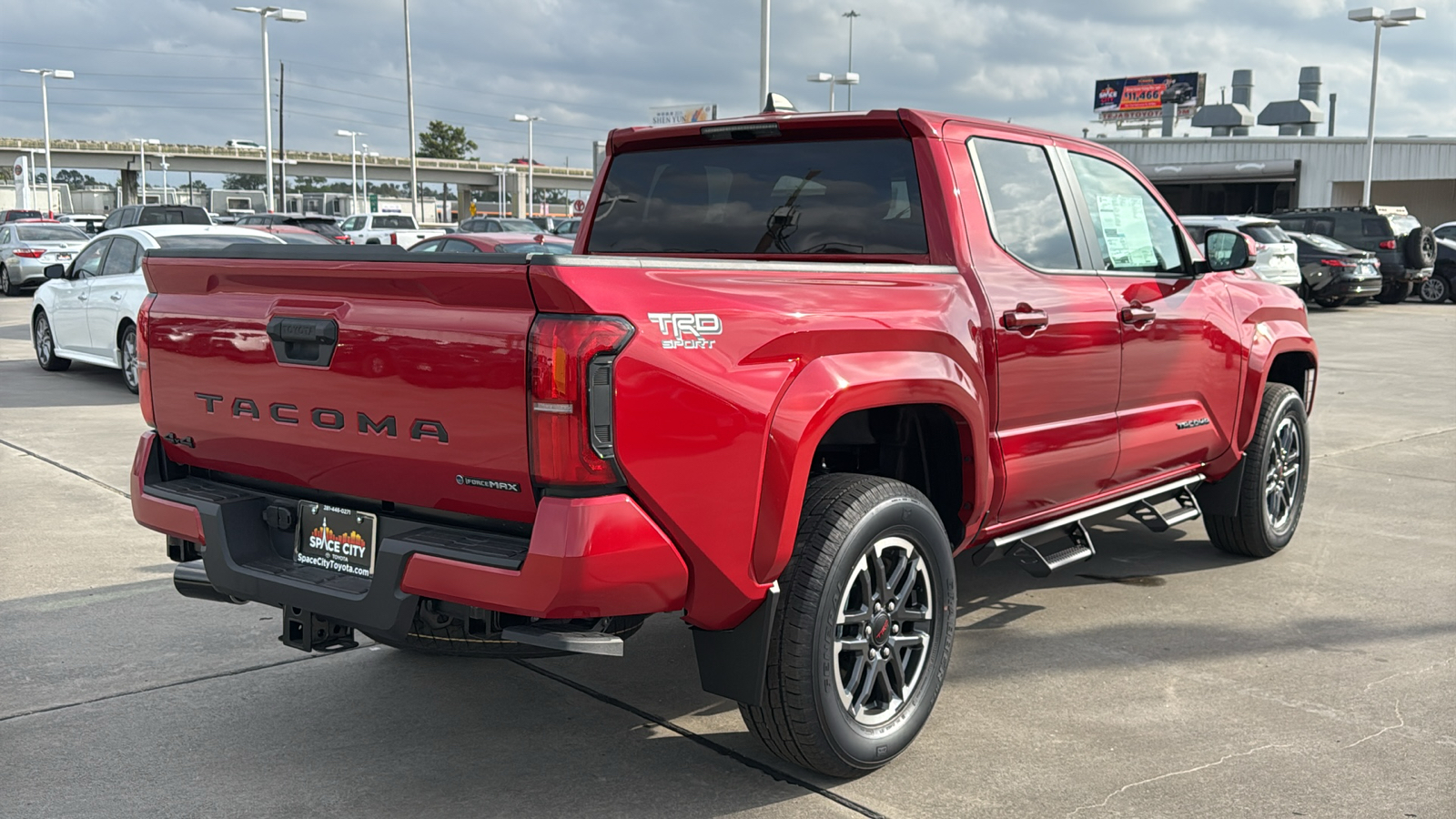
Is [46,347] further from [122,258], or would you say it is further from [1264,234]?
[1264,234]

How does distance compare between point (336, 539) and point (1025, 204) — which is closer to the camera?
point (336, 539)

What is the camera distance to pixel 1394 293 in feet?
90.3

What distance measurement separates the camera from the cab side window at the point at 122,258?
1227cm

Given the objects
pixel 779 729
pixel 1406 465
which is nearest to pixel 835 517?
pixel 779 729

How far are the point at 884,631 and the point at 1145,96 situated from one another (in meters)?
90.5

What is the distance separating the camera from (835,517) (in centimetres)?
353

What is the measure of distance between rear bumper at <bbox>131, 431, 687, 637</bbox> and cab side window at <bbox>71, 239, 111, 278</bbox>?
34.5 feet

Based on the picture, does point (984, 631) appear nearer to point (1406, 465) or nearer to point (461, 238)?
point (1406, 465)

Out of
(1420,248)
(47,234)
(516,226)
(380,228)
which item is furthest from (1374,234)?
(47,234)

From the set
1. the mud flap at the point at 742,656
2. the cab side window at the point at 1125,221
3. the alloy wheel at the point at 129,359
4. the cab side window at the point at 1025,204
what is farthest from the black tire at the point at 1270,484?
the alloy wheel at the point at 129,359

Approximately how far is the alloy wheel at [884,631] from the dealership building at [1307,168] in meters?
49.2

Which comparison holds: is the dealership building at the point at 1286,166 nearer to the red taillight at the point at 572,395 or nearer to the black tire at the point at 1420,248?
the black tire at the point at 1420,248

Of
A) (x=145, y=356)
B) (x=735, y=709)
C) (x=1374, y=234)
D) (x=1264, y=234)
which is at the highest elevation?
(x=1374, y=234)

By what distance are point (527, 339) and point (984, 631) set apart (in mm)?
2879
